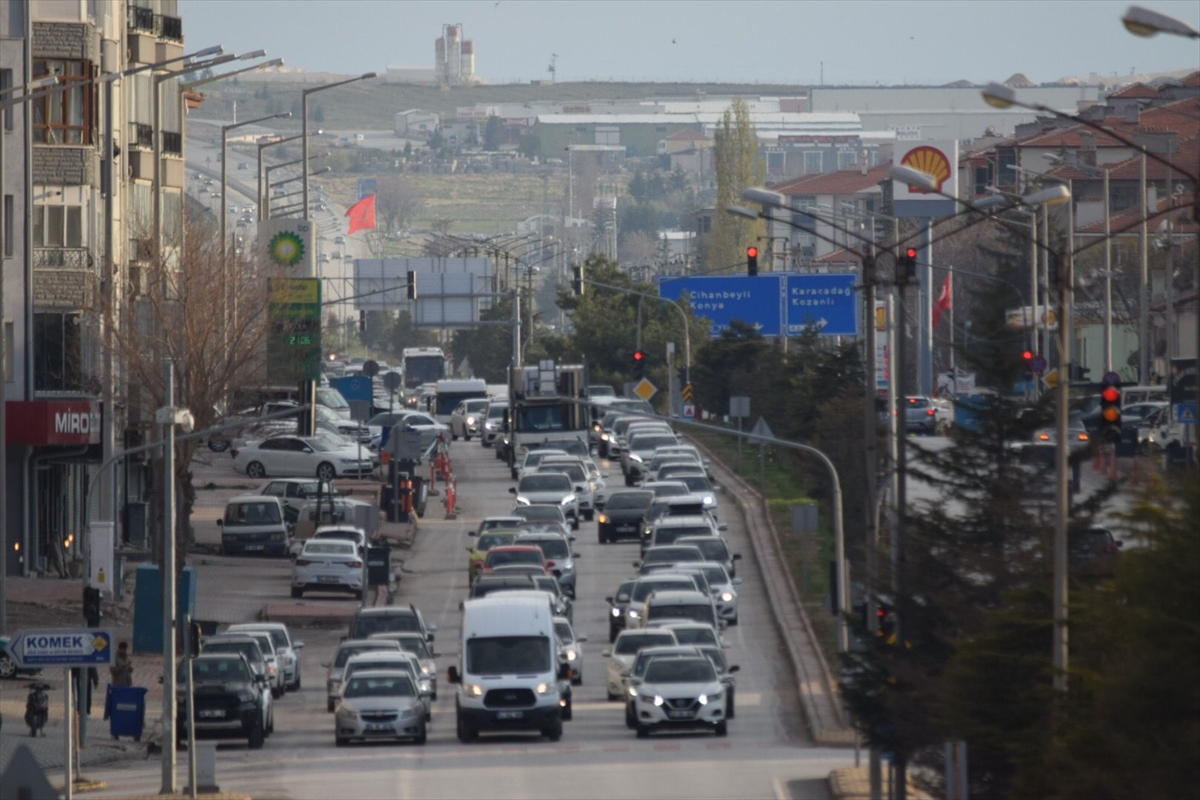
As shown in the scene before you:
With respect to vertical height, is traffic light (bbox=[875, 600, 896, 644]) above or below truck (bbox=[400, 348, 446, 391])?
below

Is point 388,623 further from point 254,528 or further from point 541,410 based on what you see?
point 541,410

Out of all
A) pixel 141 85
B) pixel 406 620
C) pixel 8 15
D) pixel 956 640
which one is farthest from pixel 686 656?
pixel 141 85

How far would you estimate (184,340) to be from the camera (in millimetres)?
47594

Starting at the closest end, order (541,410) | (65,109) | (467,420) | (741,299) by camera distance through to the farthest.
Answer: (65,109), (541,410), (741,299), (467,420)

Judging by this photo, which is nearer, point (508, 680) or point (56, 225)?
point (508, 680)

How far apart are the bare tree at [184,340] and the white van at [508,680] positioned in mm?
15037

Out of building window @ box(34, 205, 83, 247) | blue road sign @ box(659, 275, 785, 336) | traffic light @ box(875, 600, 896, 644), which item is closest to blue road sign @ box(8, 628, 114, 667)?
traffic light @ box(875, 600, 896, 644)

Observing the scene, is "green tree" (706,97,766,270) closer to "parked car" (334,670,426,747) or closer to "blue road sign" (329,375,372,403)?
"blue road sign" (329,375,372,403)

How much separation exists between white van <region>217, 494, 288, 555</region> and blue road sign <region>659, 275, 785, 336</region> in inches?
1010

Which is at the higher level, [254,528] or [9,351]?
[9,351]

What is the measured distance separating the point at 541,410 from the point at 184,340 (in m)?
20.5

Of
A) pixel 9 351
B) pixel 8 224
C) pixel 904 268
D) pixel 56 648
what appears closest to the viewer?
pixel 56 648

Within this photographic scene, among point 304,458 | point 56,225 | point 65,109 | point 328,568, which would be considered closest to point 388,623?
point 328,568

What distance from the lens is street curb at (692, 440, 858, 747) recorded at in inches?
1288
